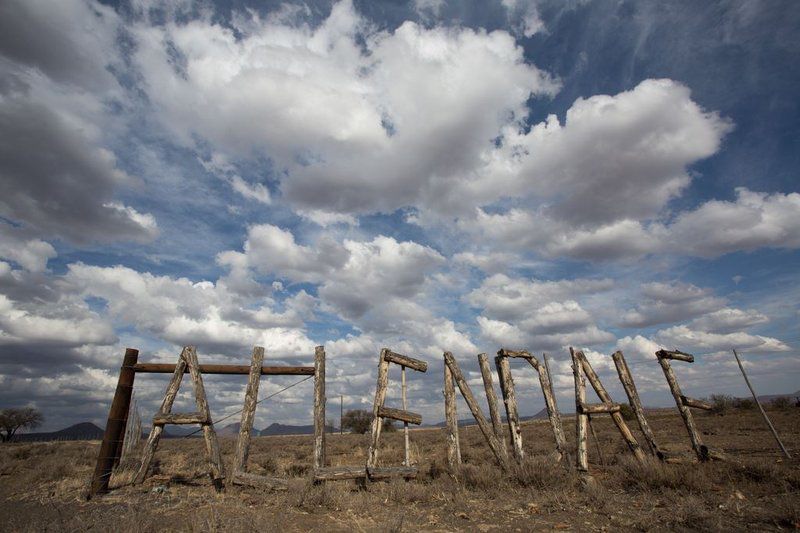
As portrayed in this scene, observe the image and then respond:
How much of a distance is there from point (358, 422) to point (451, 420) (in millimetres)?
39617

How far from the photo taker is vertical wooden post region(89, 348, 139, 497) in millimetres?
9891

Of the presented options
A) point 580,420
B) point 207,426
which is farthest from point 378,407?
point 580,420

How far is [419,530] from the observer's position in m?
6.53

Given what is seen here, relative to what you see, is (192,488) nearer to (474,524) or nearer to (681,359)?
(474,524)

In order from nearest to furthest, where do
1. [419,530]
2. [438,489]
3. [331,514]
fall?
[419,530] < [331,514] < [438,489]

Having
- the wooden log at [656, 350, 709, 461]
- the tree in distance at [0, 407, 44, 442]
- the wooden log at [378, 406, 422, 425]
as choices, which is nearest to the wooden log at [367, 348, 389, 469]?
the wooden log at [378, 406, 422, 425]

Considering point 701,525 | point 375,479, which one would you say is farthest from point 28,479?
point 701,525

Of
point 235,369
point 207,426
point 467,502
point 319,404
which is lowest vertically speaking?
A: point 467,502

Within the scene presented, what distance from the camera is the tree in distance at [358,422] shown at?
153 feet

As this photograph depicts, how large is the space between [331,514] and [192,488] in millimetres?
4820

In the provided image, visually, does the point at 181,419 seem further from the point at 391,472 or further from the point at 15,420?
the point at 15,420

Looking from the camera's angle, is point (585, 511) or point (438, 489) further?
point (438, 489)

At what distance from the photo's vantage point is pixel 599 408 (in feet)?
35.8

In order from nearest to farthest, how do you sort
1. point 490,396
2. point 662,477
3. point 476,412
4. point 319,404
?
1. point 662,477
2. point 319,404
3. point 476,412
4. point 490,396
